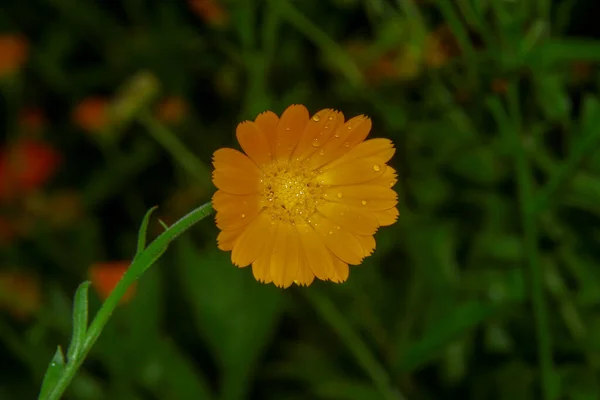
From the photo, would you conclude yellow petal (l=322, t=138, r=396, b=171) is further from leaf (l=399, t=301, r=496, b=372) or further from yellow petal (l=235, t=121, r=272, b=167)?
leaf (l=399, t=301, r=496, b=372)

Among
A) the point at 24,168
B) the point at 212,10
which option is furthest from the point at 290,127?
the point at 24,168

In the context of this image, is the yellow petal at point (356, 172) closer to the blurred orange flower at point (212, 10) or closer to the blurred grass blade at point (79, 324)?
the blurred grass blade at point (79, 324)

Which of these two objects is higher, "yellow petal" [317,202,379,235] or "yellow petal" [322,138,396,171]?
"yellow petal" [322,138,396,171]

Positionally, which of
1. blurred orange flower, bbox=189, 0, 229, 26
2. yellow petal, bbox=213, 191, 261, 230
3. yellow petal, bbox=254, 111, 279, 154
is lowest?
yellow petal, bbox=213, 191, 261, 230

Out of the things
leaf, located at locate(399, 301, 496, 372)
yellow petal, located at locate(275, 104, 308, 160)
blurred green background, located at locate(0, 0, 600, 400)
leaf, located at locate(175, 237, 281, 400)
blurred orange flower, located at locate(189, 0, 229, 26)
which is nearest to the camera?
yellow petal, located at locate(275, 104, 308, 160)

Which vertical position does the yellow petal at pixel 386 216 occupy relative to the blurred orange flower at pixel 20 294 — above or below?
below

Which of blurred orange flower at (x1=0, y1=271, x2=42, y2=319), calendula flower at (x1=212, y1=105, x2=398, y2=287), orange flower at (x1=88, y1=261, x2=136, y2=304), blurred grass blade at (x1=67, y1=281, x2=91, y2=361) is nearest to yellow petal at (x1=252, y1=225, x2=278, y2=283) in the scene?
calendula flower at (x1=212, y1=105, x2=398, y2=287)

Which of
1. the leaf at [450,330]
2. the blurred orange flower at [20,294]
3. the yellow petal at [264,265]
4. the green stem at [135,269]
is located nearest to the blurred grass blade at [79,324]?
the green stem at [135,269]

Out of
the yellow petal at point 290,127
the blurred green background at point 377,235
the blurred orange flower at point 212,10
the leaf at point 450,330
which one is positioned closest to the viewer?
the yellow petal at point 290,127
